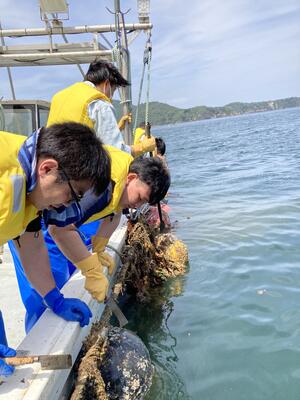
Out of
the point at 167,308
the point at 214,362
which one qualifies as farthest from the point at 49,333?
the point at 167,308

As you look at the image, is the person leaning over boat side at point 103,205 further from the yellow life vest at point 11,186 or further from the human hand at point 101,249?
the yellow life vest at point 11,186

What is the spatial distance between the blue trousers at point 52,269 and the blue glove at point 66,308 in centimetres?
23

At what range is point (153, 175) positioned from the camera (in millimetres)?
2920

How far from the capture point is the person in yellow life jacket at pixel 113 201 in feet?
8.62

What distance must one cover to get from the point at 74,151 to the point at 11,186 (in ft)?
0.89

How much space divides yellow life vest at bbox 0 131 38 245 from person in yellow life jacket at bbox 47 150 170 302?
757mm

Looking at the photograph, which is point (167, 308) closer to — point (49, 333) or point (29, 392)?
point (49, 333)

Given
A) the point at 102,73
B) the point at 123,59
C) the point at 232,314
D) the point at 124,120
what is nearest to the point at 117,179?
the point at 102,73

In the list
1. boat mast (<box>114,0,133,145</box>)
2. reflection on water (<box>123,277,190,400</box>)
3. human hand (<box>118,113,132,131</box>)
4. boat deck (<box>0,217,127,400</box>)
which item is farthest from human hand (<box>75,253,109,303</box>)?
boat mast (<box>114,0,133,145</box>)

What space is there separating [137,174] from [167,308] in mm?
2179

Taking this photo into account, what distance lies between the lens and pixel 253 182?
1234 cm

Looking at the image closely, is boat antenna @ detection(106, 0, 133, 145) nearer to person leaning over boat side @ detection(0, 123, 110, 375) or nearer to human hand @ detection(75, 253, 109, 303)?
human hand @ detection(75, 253, 109, 303)

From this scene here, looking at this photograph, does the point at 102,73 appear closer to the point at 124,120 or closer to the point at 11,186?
the point at 124,120

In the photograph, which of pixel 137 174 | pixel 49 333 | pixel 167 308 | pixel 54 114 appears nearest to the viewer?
pixel 49 333
